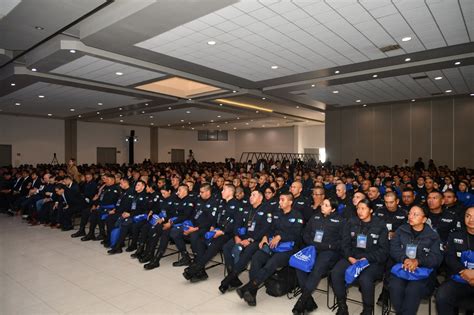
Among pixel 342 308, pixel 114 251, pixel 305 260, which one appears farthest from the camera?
pixel 114 251

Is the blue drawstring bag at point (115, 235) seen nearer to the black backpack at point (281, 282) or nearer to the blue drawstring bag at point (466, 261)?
the black backpack at point (281, 282)

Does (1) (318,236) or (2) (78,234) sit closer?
(1) (318,236)

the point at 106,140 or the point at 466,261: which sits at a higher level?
the point at 106,140

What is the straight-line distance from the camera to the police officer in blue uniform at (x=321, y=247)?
3328 mm

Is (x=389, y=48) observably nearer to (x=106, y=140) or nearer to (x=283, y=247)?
(x=283, y=247)

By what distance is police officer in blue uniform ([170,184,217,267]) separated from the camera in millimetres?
4719

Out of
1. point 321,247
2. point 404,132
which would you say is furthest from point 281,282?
point 404,132

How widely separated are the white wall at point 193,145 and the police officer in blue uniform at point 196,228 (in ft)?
67.3

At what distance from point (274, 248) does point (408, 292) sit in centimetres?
149

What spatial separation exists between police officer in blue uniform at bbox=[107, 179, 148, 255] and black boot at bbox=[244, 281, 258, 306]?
2725 mm

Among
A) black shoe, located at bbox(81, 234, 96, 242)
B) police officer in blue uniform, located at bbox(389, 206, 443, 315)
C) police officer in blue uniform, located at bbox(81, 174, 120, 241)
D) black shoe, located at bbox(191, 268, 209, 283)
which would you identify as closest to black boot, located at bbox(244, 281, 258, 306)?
black shoe, located at bbox(191, 268, 209, 283)

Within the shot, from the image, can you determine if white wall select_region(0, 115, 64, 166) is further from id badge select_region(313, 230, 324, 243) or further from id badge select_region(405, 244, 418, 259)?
id badge select_region(405, 244, 418, 259)

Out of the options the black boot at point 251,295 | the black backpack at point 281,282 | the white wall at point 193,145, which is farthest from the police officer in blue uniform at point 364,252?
the white wall at point 193,145

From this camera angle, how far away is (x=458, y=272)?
3021mm
